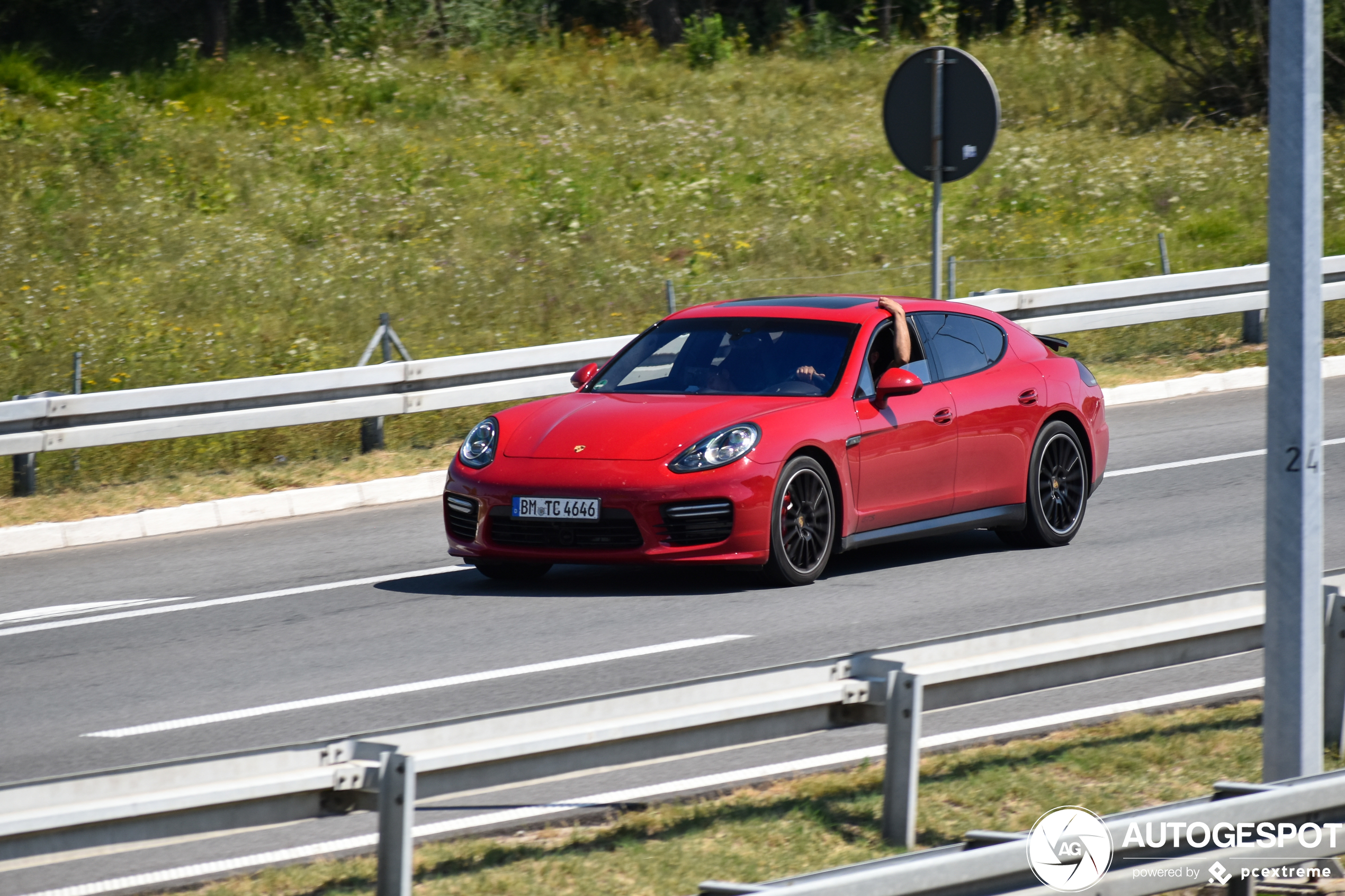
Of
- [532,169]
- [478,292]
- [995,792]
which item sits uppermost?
[532,169]

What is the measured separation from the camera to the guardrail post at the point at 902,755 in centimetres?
518

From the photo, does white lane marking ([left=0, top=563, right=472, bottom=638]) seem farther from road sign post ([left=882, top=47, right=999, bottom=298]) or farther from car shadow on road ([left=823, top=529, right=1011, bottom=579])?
road sign post ([left=882, top=47, right=999, bottom=298])

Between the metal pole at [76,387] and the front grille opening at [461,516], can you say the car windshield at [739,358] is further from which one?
the metal pole at [76,387]

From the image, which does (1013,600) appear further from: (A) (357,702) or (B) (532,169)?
(B) (532,169)

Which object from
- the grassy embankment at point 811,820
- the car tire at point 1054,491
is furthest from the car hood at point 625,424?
the grassy embankment at point 811,820

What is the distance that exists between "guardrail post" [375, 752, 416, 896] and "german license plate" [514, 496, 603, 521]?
14.1 feet

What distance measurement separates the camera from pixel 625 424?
9047mm

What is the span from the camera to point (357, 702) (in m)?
7.12

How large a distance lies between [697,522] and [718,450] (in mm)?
384

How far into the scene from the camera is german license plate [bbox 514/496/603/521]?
8719 millimetres

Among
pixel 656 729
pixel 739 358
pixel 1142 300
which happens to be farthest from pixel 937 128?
pixel 656 729

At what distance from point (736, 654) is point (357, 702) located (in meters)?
1.66

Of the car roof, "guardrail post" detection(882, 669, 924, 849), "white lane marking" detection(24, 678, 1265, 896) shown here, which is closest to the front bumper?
the car roof

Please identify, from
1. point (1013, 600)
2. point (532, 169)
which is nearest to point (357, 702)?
point (1013, 600)
